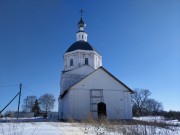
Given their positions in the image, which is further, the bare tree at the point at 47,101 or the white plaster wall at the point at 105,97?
the bare tree at the point at 47,101

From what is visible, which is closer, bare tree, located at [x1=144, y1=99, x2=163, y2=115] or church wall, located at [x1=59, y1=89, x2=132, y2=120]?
bare tree, located at [x1=144, y1=99, x2=163, y2=115]

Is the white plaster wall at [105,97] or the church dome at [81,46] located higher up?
the church dome at [81,46]

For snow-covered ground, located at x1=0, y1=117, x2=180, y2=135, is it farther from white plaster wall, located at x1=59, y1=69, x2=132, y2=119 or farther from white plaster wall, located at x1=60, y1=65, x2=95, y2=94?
white plaster wall, located at x1=60, y1=65, x2=95, y2=94

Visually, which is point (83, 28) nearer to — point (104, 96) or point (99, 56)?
point (99, 56)

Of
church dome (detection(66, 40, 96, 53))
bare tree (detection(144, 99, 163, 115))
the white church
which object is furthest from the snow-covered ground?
church dome (detection(66, 40, 96, 53))

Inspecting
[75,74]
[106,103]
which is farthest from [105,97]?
[75,74]

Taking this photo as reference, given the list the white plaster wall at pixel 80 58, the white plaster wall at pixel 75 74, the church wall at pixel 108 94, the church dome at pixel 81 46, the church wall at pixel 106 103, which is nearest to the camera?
the church wall at pixel 106 103

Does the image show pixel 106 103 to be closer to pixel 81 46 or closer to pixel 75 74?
pixel 75 74

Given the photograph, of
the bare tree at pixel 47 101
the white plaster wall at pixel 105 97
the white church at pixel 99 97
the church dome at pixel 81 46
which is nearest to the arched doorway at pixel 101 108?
the white church at pixel 99 97

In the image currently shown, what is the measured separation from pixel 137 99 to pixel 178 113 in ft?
190

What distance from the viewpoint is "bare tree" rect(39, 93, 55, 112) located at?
68637mm

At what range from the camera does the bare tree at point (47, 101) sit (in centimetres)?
6864

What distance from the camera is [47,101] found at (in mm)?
69312

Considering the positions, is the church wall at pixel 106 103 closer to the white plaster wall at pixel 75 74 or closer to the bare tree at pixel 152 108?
the bare tree at pixel 152 108
